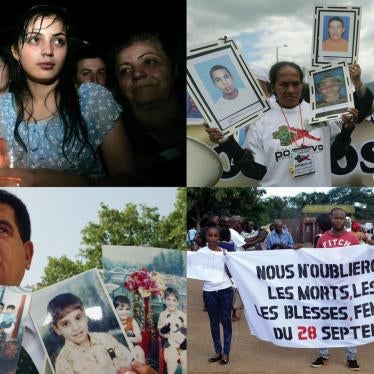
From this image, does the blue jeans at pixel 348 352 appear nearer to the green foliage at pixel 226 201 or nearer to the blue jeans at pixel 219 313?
the blue jeans at pixel 219 313

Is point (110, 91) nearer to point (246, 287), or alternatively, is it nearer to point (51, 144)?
point (51, 144)

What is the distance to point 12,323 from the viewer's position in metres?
6.13

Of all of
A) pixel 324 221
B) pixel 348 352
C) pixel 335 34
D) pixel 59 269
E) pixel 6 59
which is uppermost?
pixel 335 34

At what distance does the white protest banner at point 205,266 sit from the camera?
6.20 metres

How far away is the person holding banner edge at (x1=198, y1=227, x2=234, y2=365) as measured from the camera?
616 centimetres

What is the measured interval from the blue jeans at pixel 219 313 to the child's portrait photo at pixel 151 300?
0.27 m

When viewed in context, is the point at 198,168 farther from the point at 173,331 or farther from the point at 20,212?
the point at 20,212

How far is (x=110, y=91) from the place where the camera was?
6.05 m

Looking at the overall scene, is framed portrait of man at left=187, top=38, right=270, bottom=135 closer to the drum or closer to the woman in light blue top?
the drum

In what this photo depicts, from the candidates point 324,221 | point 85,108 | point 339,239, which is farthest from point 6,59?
point 339,239

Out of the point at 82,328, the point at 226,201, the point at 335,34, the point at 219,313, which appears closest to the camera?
the point at 335,34

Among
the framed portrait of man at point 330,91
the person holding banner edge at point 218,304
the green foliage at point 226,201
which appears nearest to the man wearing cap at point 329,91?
the framed portrait of man at point 330,91

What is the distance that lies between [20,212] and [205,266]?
1647 millimetres

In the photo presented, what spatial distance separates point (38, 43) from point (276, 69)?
2.01 meters
